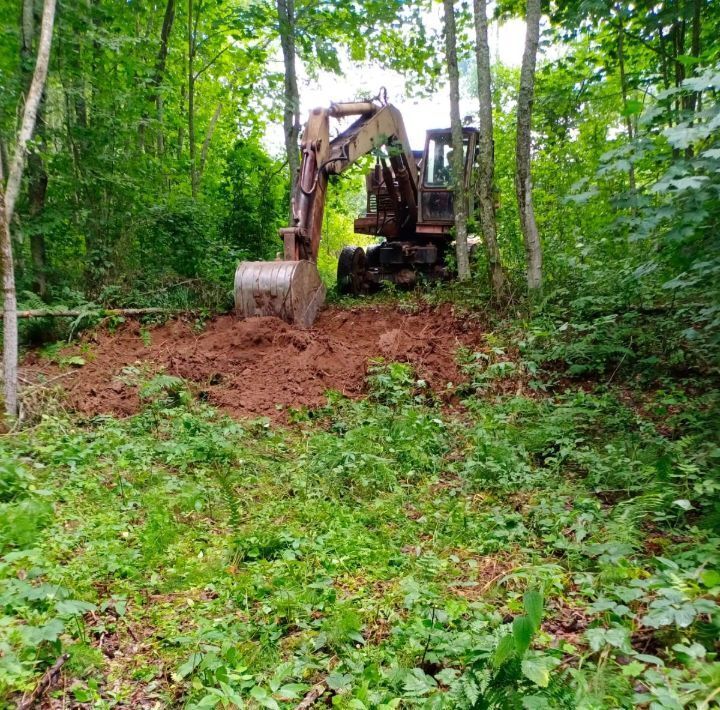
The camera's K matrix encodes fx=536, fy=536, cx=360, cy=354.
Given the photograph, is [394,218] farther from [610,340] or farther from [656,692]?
[656,692]

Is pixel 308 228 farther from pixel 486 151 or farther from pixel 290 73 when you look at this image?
pixel 290 73

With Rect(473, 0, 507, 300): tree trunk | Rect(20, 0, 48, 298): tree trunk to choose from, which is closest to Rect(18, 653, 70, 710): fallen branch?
Rect(473, 0, 507, 300): tree trunk

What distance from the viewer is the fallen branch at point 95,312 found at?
6.90 metres

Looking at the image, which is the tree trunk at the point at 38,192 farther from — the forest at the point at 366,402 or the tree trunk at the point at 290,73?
the tree trunk at the point at 290,73

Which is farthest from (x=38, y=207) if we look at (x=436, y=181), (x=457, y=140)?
(x=436, y=181)

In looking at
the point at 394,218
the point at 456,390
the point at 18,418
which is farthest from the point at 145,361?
the point at 394,218

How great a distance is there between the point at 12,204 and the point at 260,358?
2.82m

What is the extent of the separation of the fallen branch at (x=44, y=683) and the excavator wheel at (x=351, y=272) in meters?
9.55

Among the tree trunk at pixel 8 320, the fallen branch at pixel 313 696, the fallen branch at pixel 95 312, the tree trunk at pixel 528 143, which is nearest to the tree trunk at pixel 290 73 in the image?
the fallen branch at pixel 95 312

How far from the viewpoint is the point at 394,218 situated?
11.2m

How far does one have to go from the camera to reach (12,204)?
4.55 meters

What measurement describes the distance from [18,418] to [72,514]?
6.02 feet

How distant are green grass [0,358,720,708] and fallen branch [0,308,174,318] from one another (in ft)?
9.38

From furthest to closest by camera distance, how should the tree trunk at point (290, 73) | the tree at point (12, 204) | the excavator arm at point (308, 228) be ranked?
the tree trunk at point (290, 73) < the excavator arm at point (308, 228) < the tree at point (12, 204)
